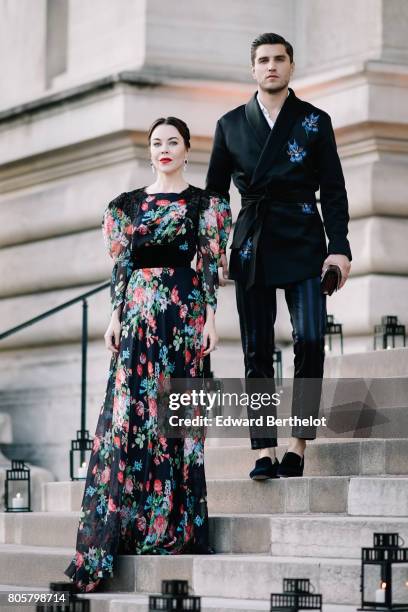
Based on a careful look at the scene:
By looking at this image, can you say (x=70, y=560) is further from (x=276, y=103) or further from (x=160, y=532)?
(x=276, y=103)

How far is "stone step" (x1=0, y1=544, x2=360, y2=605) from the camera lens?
8180 mm

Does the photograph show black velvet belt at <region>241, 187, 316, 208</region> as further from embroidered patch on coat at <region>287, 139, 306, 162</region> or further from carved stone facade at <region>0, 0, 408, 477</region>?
carved stone facade at <region>0, 0, 408, 477</region>

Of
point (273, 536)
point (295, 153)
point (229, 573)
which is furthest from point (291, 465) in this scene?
point (295, 153)

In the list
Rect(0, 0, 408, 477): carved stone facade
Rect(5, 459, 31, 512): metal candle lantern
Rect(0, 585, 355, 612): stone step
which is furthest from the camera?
Rect(0, 0, 408, 477): carved stone facade

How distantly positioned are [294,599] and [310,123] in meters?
2.90

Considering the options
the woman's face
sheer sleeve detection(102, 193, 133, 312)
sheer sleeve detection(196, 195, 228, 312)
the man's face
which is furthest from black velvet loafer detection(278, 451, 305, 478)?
the man's face

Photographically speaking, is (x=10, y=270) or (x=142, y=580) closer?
(x=142, y=580)

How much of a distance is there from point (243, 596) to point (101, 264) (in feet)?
19.6

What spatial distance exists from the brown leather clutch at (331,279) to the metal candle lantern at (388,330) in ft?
11.4

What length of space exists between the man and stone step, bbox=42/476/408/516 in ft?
0.35

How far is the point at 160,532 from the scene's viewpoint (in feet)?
30.0

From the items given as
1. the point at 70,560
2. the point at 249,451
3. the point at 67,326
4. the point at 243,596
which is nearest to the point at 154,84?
the point at 67,326

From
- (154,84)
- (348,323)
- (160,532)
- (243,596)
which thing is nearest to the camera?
(243,596)

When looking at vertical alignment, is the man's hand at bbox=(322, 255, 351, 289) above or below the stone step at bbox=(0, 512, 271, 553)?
above
